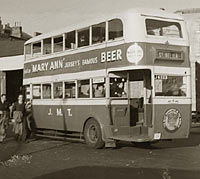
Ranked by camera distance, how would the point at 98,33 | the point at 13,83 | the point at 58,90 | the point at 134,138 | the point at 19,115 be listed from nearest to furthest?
the point at 134,138 < the point at 98,33 < the point at 19,115 < the point at 58,90 < the point at 13,83

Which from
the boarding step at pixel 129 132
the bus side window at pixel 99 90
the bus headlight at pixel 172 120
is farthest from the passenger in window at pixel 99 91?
the bus headlight at pixel 172 120

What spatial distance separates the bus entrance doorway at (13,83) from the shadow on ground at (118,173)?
2788cm

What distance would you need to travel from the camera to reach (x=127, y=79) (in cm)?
1372

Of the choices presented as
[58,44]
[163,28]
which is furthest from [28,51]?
[163,28]

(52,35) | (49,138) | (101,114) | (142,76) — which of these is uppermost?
(52,35)

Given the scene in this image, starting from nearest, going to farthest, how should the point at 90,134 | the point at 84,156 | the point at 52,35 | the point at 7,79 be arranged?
the point at 84,156
the point at 90,134
the point at 52,35
the point at 7,79

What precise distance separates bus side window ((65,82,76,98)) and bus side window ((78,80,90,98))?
1.21 ft

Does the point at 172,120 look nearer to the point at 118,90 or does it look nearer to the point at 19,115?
the point at 118,90

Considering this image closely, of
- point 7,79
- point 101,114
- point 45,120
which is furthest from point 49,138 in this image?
point 7,79

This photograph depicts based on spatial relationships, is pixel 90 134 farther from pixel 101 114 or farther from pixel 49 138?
pixel 49 138

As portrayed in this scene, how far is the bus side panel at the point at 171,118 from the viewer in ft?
42.1

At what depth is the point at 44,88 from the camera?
1709cm

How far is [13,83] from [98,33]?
2510cm

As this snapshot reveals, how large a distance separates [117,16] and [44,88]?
5.23 meters
